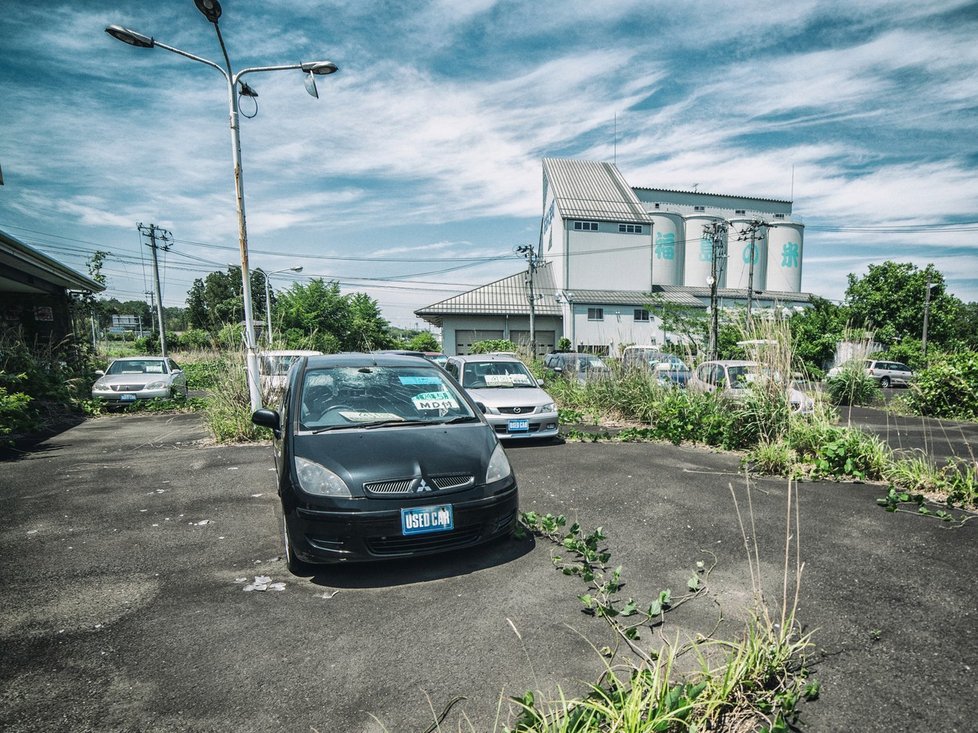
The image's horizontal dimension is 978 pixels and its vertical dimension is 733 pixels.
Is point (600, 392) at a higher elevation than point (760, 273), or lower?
lower

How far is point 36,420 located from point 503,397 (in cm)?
964

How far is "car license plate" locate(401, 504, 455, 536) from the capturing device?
315cm

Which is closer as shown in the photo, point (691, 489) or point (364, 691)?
point (364, 691)

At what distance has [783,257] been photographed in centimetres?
4394

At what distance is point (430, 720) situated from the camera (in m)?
2.03

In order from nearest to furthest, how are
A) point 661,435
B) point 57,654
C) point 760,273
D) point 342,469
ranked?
point 57,654, point 342,469, point 661,435, point 760,273

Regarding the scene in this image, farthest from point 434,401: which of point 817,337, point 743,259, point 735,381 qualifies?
point 743,259

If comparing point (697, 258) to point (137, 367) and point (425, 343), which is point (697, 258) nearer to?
point (425, 343)

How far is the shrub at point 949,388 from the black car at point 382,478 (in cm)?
1202

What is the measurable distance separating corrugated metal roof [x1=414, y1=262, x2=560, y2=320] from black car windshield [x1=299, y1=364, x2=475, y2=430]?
27.4m

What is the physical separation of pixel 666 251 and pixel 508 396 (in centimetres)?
3496

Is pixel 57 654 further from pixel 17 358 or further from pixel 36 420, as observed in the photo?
pixel 17 358

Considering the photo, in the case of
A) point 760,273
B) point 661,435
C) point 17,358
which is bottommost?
point 661,435

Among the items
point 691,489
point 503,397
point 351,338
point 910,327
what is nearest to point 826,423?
point 691,489
